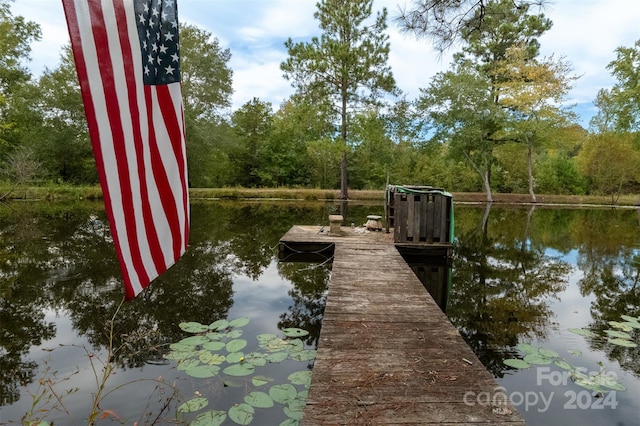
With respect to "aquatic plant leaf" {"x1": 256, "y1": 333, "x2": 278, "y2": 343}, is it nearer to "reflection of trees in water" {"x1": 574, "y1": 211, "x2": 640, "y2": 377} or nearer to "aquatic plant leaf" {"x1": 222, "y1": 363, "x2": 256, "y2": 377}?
"aquatic plant leaf" {"x1": 222, "y1": 363, "x2": 256, "y2": 377}

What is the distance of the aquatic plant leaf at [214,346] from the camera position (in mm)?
3564

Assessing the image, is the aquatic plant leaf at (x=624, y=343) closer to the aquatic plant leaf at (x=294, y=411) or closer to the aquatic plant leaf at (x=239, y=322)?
the aquatic plant leaf at (x=294, y=411)

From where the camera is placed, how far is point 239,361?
3.35 m

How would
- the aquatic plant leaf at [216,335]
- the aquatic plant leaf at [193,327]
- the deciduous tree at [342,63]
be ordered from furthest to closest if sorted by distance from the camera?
the deciduous tree at [342,63], the aquatic plant leaf at [193,327], the aquatic plant leaf at [216,335]

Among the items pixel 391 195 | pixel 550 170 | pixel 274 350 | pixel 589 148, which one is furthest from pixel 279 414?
pixel 550 170

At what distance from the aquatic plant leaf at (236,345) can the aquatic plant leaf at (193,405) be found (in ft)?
2.62

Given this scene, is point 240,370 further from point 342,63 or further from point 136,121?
point 342,63

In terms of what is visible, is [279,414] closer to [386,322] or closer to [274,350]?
[274,350]

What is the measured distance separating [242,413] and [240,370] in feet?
2.01

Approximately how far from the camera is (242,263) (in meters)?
7.42

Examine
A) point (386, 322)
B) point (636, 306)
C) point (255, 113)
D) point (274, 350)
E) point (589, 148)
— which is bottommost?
point (636, 306)

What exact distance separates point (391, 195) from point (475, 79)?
1889cm

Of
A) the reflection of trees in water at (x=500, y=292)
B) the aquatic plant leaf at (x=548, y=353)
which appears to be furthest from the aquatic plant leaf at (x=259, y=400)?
the aquatic plant leaf at (x=548, y=353)

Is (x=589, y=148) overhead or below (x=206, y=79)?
below
